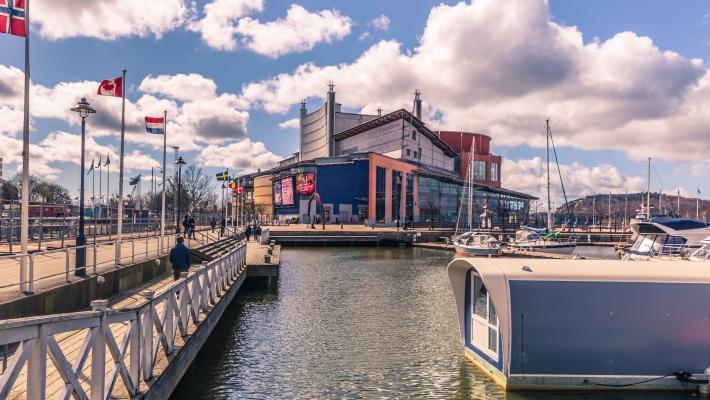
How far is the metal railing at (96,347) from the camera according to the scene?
15.8ft

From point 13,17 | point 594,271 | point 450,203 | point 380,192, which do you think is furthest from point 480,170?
point 13,17

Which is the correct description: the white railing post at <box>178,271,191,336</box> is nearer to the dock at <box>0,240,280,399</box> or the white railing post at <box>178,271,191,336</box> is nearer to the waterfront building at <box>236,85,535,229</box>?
the dock at <box>0,240,280,399</box>

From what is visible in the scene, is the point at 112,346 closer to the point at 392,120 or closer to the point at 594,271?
the point at 594,271

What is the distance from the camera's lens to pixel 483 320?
12766mm

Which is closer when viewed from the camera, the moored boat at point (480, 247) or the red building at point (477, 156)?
the moored boat at point (480, 247)

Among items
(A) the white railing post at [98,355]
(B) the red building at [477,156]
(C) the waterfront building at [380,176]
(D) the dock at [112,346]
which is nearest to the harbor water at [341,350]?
(D) the dock at [112,346]

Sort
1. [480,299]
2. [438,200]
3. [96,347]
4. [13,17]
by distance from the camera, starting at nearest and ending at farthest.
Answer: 1. [96,347]
2. [480,299]
3. [13,17]
4. [438,200]

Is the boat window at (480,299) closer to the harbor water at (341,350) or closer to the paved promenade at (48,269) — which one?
the harbor water at (341,350)

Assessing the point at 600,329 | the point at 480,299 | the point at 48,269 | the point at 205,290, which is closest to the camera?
the point at 600,329

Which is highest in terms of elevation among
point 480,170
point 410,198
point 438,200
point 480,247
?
point 480,170

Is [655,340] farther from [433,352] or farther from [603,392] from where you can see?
[433,352]

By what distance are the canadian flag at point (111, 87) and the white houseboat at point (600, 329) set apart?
54.3 feet

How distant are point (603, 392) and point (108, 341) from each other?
32.0 feet

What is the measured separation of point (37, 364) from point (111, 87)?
18285 millimetres
